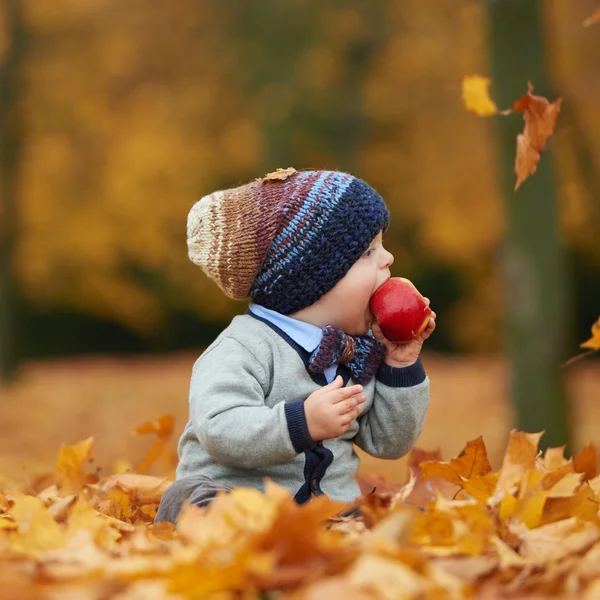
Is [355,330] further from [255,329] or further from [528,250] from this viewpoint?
[528,250]

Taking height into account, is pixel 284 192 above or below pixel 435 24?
below

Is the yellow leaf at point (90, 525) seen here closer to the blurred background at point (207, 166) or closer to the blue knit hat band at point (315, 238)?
the blue knit hat band at point (315, 238)

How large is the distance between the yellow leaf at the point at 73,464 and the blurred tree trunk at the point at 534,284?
13.9ft

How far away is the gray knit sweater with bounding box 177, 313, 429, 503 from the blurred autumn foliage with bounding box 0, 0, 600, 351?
8693mm

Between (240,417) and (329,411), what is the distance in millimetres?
222

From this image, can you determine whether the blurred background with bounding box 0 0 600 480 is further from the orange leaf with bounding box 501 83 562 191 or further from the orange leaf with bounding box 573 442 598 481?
the orange leaf with bounding box 501 83 562 191

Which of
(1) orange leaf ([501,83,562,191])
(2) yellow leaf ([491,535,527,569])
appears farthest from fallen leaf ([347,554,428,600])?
(1) orange leaf ([501,83,562,191])

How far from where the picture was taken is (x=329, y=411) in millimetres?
2264

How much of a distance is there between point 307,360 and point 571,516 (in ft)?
2.58

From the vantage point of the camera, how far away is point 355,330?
106 inches

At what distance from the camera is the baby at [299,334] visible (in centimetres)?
250

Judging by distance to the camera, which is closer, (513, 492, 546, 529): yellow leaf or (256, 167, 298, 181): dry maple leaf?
(513, 492, 546, 529): yellow leaf

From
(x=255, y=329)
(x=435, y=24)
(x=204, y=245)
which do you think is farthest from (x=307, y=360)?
(x=435, y=24)

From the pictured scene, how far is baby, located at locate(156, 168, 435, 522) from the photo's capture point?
8.20 ft
